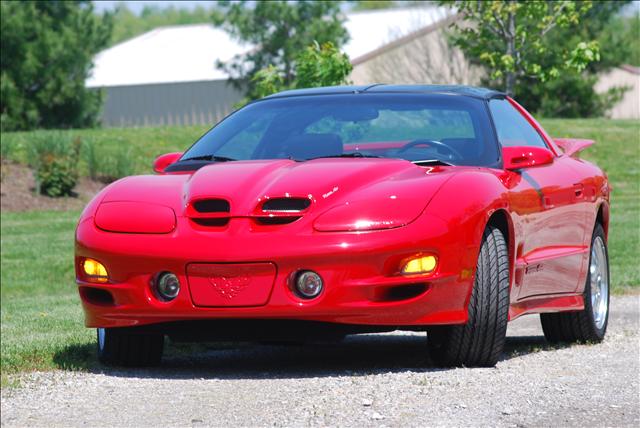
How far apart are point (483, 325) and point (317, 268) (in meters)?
0.92

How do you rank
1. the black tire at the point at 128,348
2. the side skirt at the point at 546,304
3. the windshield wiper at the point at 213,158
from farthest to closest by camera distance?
the windshield wiper at the point at 213,158 → the side skirt at the point at 546,304 → the black tire at the point at 128,348

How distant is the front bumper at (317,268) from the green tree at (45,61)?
3153 cm

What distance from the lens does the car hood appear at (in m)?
6.21

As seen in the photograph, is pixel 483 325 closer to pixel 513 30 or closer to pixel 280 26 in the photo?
pixel 513 30

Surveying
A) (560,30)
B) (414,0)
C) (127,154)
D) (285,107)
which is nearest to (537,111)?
(560,30)

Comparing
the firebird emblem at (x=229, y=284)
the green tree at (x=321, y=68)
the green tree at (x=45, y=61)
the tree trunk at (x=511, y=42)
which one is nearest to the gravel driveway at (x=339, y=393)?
the firebird emblem at (x=229, y=284)

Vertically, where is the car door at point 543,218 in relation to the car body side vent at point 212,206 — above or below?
below

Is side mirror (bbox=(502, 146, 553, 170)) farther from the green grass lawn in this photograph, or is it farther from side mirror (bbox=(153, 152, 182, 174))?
the green grass lawn

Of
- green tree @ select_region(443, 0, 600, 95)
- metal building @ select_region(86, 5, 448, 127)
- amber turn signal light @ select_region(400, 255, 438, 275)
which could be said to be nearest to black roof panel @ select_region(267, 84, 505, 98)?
amber turn signal light @ select_region(400, 255, 438, 275)

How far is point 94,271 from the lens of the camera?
21.4 ft

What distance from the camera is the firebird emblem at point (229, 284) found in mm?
6133

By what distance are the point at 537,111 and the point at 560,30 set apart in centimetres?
312

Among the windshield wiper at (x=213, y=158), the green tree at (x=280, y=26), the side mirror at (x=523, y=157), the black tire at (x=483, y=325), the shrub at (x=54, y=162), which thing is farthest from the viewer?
the green tree at (x=280, y=26)

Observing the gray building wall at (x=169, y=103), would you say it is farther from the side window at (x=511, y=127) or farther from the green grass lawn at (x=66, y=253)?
the side window at (x=511, y=127)
